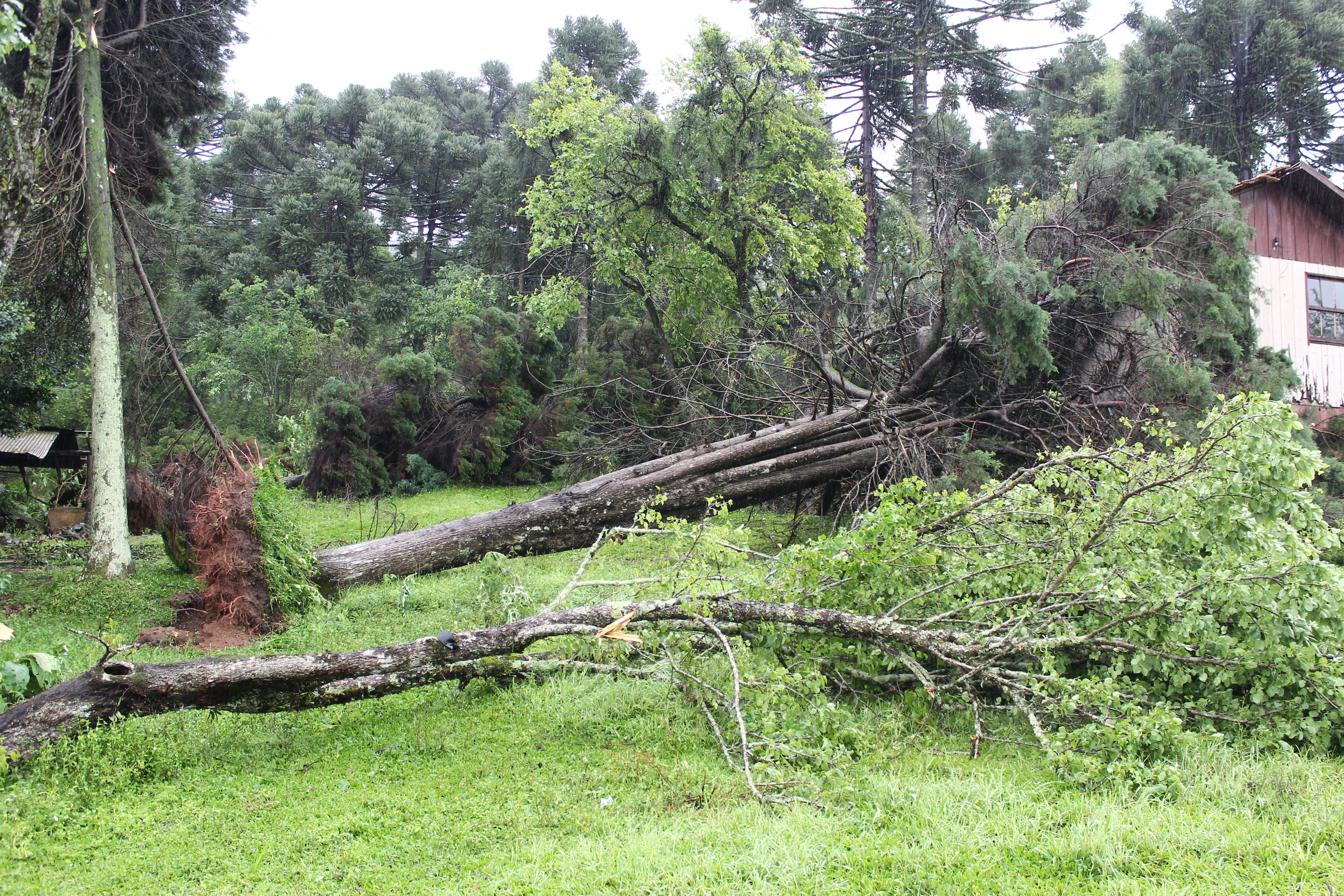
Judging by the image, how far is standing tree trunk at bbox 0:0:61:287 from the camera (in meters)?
7.03

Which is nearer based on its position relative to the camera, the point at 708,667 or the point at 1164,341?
the point at 708,667

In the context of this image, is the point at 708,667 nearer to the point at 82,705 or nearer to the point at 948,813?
the point at 948,813

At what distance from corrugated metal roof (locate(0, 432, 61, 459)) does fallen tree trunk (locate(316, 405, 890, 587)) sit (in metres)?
9.40

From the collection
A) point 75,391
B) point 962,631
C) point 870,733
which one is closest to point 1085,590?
point 962,631

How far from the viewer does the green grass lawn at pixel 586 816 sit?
284 centimetres

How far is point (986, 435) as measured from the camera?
30.9 ft

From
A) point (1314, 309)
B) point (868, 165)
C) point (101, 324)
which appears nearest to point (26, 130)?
point (101, 324)

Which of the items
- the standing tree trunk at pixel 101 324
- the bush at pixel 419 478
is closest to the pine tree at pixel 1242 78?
the bush at pixel 419 478

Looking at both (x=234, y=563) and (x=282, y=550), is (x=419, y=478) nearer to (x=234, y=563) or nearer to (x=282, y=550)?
(x=282, y=550)

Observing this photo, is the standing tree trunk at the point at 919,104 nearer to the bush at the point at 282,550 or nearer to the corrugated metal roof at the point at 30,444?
the bush at the point at 282,550

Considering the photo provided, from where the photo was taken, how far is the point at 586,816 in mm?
3408

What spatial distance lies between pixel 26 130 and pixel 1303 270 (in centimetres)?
1638

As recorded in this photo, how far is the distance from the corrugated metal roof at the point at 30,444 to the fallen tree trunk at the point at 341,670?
1201 centimetres

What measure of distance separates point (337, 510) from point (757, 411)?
7.61 m
